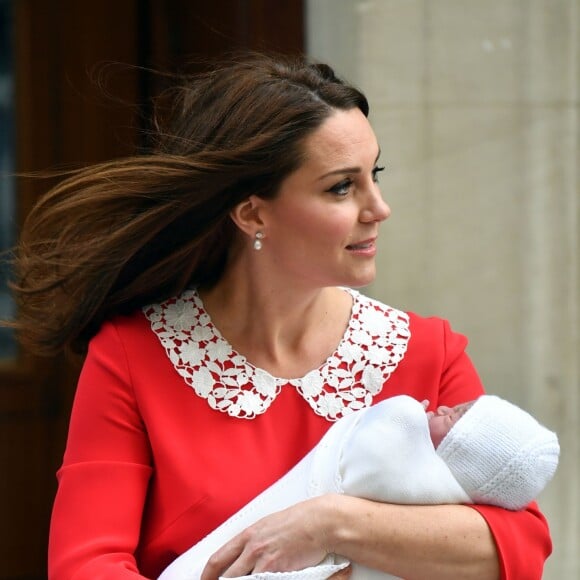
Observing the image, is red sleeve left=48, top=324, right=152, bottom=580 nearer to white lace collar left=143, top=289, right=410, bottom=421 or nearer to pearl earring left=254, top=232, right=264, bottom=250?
white lace collar left=143, top=289, right=410, bottom=421

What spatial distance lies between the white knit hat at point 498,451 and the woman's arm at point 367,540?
69 millimetres

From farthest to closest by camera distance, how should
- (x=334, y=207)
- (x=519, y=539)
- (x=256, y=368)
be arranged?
(x=256, y=368), (x=334, y=207), (x=519, y=539)

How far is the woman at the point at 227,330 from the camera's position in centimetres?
197

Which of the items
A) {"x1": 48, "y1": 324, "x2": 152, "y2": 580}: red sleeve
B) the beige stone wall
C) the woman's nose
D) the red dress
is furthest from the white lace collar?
the beige stone wall

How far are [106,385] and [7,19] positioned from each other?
189 centimetres

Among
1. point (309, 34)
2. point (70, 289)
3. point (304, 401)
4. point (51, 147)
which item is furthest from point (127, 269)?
point (51, 147)

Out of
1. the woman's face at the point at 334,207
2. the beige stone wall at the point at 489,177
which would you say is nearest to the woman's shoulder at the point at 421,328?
the woman's face at the point at 334,207

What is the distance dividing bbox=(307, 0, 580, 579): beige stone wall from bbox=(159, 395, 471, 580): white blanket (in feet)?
4.44

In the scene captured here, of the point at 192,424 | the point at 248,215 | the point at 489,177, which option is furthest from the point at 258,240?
the point at 489,177

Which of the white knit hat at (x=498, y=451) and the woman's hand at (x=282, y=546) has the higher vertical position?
the white knit hat at (x=498, y=451)

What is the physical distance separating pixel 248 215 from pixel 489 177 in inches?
52.0

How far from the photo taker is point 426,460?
182 centimetres

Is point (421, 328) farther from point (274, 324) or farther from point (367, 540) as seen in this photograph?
point (367, 540)

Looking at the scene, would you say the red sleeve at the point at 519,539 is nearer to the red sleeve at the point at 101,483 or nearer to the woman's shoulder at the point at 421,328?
the woman's shoulder at the point at 421,328
